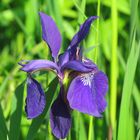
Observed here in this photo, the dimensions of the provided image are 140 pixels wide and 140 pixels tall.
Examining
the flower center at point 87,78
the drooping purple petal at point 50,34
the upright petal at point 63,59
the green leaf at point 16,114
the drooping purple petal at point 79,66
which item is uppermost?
the drooping purple petal at point 50,34

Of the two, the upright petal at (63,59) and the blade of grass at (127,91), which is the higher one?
the upright petal at (63,59)

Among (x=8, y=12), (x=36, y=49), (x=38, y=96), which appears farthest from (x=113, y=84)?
(x=8, y=12)

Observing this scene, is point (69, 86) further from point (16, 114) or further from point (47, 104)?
point (16, 114)

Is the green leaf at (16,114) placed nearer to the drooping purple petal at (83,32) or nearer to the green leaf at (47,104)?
the green leaf at (47,104)

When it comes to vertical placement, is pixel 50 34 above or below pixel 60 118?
above

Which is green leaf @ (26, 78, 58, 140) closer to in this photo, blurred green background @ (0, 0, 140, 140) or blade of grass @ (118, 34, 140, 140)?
blurred green background @ (0, 0, 140, 140)

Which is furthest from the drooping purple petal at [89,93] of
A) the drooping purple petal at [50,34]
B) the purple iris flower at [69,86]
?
the drooping purple petal at [50,34]

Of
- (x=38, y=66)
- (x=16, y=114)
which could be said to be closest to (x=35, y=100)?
(x=38, y=66)
